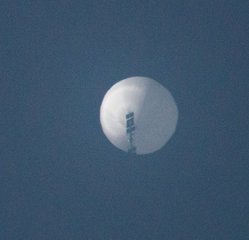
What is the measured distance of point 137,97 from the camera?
13617 millimetres

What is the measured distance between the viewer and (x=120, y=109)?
1341cm

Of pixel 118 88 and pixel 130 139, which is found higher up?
pixel 118 88

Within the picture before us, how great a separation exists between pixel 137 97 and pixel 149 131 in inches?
36.8

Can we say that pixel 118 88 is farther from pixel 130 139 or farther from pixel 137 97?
pixel 130 139

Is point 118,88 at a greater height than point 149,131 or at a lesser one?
greater

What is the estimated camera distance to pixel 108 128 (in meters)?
13.8

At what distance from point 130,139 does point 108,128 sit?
2.80ft

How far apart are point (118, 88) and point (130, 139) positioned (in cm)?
150

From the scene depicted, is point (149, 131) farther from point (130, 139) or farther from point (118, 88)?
point (118, 88)

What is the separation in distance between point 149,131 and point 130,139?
56 cm

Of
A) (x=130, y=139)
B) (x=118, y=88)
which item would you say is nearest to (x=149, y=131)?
(x=130, y=139)

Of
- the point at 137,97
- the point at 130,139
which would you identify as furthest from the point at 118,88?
the point at 130,139

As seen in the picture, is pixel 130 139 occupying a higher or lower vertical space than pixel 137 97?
lower

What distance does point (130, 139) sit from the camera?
1325cm
